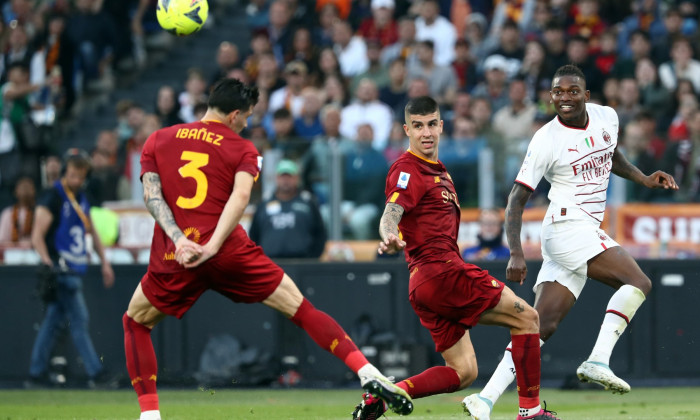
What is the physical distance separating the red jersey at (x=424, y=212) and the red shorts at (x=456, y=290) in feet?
0.34

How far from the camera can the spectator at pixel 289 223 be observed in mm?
13945

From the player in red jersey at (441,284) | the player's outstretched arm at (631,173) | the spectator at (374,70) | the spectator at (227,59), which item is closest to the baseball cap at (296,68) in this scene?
the spectator at (374,70)

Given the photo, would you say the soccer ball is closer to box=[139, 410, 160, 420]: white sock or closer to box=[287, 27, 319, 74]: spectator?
box=[139, 410, 160, 420]: white sock

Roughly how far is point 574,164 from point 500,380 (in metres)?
1.73

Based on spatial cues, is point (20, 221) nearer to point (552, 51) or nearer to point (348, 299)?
point (348, 299)

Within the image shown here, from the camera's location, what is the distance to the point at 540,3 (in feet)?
60.3

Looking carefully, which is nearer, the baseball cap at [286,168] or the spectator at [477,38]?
the baseball cap at [286,168]

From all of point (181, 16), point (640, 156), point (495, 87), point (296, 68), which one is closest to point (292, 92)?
point (296, 68)

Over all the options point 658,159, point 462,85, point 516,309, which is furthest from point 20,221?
point 516,309

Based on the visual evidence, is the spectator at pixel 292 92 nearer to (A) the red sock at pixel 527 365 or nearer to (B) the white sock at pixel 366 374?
(A) the red sock at pixel 527 365

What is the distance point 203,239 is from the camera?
7922mm

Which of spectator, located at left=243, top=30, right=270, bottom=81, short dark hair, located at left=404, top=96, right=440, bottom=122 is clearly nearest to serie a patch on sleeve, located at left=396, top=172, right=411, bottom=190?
short dark hair, located at left=404, top=96, right=440, bottom=122

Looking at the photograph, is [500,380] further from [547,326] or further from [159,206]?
[159,206]

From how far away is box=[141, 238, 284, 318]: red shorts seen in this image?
7934 mm
